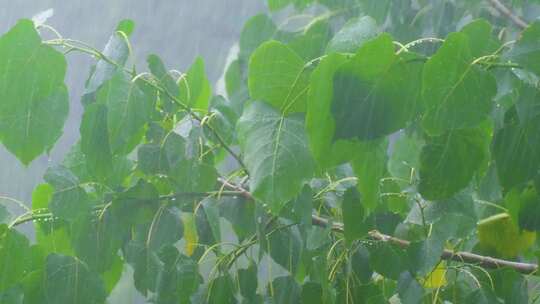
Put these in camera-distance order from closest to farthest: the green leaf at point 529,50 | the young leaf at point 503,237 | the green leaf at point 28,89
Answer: the green leaf at point 529,50
the green leaf at point 28,89
the young leaf at point 503,237

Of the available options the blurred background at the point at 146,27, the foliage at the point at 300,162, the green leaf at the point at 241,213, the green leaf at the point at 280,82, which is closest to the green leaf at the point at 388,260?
the foliage at the point at 300,162

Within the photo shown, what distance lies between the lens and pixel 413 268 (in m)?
0.68

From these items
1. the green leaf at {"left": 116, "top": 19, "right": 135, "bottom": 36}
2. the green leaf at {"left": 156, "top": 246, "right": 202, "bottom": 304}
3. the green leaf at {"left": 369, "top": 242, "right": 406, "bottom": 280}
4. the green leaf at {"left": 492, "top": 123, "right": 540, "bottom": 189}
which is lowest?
the green leaf at {"left": 369, "top": 242, "right": 406, "bottom": 280}

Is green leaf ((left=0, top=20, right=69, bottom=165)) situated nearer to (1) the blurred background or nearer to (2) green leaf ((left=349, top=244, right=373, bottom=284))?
(2) green leaf ((left=349, top=244, right=373, bottom=284))

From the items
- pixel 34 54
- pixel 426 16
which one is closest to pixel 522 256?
pixel 426 16

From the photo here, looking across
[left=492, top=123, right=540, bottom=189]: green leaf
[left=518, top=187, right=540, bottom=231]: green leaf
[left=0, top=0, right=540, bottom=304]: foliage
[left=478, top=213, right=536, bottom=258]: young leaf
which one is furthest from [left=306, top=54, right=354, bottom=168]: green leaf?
[left=478, top=213, right=536, bottom=258]: young leaf

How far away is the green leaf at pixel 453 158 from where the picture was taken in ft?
1.78

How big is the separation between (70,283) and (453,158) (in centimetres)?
30

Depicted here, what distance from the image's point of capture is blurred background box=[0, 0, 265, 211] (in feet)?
4.69

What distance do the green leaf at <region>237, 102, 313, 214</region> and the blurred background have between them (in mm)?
918

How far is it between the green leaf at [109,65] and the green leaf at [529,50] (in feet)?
A: 0.88

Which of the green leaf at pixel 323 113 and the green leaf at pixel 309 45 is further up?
the green leaf at pixel 309 45

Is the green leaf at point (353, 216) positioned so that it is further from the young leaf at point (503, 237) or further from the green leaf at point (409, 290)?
the young leaf at point (503, 237)

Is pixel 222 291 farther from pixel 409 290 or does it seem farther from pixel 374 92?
pixel 374 92
